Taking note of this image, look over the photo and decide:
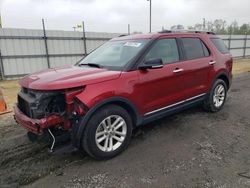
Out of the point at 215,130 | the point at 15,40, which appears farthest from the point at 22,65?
the point at 215,130

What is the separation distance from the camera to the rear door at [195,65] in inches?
175

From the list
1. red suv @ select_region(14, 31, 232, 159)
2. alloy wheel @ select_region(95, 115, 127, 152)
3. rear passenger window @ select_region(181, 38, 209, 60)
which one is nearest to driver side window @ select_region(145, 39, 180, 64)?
red suv @ select_region(14, 31, 232, 159)

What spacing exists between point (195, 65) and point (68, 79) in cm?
268

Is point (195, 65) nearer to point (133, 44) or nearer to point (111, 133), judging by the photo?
point (133, 44)

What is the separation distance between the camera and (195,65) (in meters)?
4.56

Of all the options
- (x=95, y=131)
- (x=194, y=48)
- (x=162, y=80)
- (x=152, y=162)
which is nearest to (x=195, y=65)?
(x=194, y=48)

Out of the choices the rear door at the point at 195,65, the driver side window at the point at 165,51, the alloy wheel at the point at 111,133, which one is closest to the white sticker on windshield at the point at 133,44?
the driver side window at the point at 165,51

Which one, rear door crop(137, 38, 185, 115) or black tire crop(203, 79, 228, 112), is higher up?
rear door crop(137, 38, 185, 115)

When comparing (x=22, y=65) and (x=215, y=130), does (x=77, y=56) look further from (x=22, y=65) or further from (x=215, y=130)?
(x=215, y=130)

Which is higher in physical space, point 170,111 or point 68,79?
point 68,79

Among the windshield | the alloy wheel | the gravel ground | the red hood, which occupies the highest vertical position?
the windshield

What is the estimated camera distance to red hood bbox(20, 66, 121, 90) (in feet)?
9.59

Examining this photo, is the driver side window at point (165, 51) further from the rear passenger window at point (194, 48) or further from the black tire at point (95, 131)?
the black tire at point (95, 131)

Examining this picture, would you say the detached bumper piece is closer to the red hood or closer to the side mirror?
the red hood
